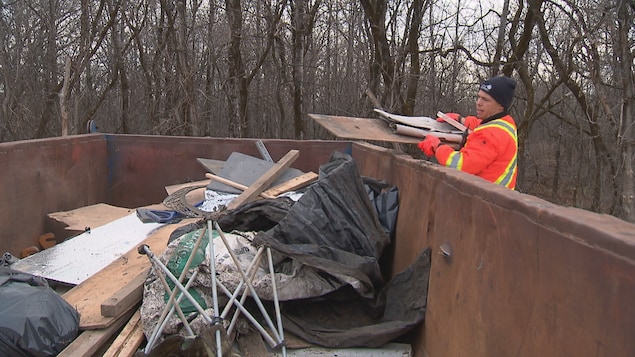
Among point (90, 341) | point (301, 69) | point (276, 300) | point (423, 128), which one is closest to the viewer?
point (90, 341)

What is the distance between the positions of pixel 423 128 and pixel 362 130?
21.4 inches

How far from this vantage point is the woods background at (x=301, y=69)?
10523mm

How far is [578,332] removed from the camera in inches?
52.9

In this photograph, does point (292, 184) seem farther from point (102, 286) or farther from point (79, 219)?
point (102, 286)

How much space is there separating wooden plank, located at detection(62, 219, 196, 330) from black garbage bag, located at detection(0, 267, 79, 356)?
0.11 metres

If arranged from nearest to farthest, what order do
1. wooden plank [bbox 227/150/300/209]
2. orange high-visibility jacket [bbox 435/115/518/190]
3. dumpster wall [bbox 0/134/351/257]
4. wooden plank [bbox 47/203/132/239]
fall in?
1. orange high-visibility jacket [bbox 435/115/518/190]
2. dumpster wall [bbox 0/134/351/257]
3. wooden plank [bbox 47/203/132/239]
4. wooden plank [bbox 227/150/300/209]

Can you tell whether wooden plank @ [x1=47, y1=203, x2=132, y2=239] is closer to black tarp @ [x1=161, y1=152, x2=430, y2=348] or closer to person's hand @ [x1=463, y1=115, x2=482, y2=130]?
black tarp @ [x1=161, y1=152, x2=430, y2=348]

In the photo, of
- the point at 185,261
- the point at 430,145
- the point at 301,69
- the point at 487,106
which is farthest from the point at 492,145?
the point at 301,69

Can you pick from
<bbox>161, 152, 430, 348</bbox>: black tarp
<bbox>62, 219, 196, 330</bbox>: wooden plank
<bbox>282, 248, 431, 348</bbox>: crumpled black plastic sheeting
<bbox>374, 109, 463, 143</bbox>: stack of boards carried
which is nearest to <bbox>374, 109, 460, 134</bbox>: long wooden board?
<bbox>374, 109, 463, 143</bbox>: stack of boards carried

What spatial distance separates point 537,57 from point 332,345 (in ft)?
37.8

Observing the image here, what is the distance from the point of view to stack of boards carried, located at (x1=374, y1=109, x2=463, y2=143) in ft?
13.8

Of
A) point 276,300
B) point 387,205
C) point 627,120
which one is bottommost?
point 276,300

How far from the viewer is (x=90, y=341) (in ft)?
8.98

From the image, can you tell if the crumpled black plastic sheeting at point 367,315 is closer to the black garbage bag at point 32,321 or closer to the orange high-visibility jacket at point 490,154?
the orange high-visibility jacket at point 490,154
